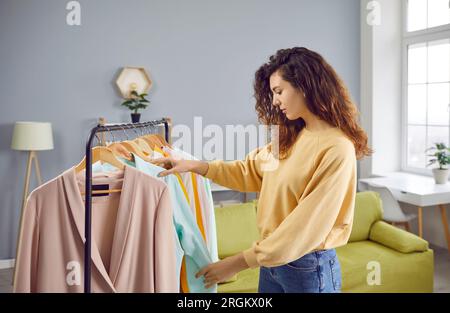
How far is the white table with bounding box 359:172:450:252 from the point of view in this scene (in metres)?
3.68

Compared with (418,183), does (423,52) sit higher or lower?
higher

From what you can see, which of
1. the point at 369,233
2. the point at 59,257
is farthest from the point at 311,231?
the point at 369,233

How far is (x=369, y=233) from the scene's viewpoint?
3490 millimetres

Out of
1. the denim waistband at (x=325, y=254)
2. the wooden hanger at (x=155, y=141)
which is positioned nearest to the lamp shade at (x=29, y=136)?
the wooden hanger at (x=155, y=141)

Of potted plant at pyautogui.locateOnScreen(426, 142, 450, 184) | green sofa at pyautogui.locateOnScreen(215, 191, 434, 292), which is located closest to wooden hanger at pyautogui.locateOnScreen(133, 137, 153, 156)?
green sofa at pyautogui.locateOnScreen(215, 191, 434, 292)

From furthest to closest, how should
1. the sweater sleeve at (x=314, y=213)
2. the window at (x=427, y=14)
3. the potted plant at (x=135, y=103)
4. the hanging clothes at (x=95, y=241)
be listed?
1. the window at (x=427, y=14)
2. the potted plant at (x=135, y=103)
3. the sweater sleeve at (x=314, y=213)
4. the hanging clothes at (x=95, y=241)

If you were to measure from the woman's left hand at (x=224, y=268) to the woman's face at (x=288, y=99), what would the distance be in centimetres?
46

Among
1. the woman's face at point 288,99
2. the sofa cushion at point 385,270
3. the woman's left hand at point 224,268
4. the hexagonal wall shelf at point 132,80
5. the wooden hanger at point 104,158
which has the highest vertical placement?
the hexagonal wall shelf at point 132,80

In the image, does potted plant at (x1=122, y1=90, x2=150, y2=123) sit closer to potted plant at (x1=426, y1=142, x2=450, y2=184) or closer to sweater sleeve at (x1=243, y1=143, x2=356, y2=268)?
potted plant at (x1=426, y1=142, x2=450, y2=184)

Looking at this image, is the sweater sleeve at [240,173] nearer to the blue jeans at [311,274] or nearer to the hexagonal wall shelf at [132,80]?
the blue jeans at [311,274]

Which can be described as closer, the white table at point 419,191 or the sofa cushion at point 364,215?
the sofa cushion at point 364,215

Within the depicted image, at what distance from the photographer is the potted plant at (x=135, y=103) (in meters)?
4.03
